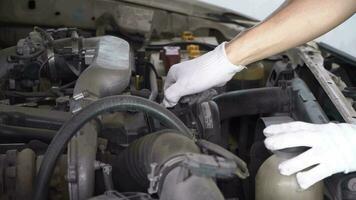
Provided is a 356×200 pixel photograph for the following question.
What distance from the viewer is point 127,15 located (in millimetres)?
2107

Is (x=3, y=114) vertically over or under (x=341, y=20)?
under

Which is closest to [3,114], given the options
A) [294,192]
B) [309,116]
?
[294,192]

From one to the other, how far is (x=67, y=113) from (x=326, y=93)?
0.78 meters

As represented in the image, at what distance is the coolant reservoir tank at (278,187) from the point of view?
3.34ft

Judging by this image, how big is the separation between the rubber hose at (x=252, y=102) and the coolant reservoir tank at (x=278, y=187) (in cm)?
47

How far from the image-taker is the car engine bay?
3.01ft

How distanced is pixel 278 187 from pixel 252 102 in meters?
0.55

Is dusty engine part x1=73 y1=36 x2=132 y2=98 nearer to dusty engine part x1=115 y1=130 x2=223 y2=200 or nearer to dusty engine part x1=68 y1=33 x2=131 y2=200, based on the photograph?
dusty engine part x1=68 y1=33 x2=131 y2=200

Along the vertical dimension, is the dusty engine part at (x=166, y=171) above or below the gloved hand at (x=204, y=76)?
below

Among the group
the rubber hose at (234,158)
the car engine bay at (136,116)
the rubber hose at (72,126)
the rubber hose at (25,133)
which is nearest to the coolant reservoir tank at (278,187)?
the car engine bay at (136,116)

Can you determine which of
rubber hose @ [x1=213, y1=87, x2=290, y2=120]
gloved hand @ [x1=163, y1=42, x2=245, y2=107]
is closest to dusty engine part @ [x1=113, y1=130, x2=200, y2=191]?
gloved hand @ [x1=163, y1=42, x2=245, y2=107]

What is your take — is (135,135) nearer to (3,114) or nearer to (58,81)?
(3,114)

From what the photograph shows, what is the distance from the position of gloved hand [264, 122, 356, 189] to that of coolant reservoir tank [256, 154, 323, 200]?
0.02 m

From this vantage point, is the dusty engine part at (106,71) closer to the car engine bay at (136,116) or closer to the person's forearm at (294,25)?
the car engine bay at (136,116)
